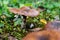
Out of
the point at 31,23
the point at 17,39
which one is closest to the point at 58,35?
the point at 17,39

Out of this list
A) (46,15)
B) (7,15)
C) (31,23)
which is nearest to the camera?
(7,15)

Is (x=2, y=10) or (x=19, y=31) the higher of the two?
(x=2, y=10)

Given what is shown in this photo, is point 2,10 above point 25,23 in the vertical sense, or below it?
above

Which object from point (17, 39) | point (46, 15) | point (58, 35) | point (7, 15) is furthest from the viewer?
point (46, 15)

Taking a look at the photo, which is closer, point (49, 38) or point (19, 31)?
point (49, 38)

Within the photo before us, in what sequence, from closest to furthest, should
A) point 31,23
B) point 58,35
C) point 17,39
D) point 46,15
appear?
1. point 58,35
2. point 17,39
3. point 31,23
4. point 46,15

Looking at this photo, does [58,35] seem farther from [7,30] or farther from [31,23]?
[31,23]

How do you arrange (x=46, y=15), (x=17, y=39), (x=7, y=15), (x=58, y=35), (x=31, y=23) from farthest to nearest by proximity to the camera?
(x=46, y=15) → (x=31, y=23) → (x=7, y=15) → (x=17, y=39) → (x=58, y=35)

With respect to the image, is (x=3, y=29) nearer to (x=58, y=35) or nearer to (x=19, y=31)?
(x=19, y=31)

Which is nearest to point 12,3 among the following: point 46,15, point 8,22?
point 46,15
